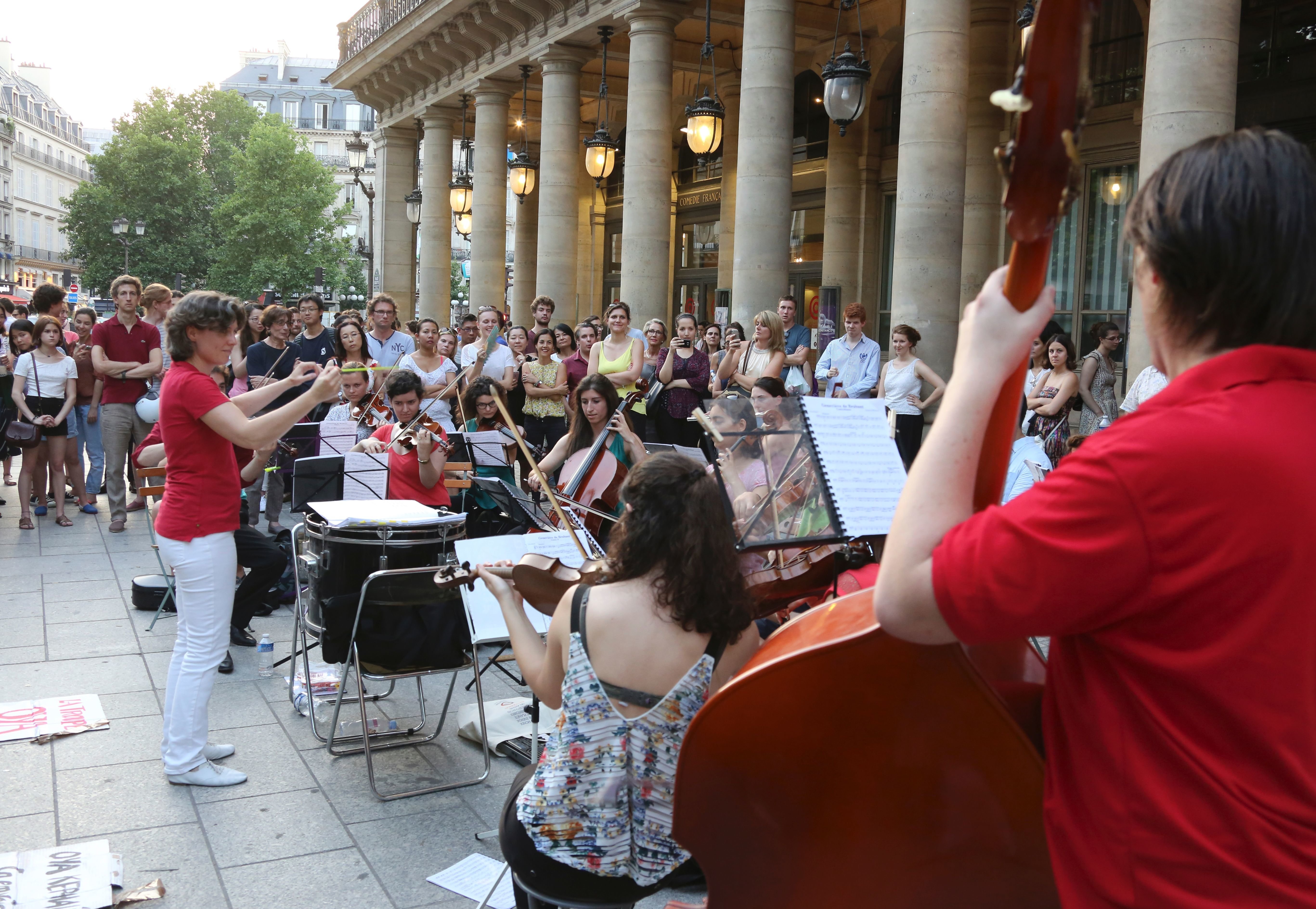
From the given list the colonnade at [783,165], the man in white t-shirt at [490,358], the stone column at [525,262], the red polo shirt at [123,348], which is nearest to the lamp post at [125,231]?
the colonnade at [783,165]

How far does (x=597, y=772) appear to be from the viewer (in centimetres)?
275

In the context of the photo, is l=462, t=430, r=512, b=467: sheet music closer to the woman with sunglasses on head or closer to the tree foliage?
the woman with sunglasses on head

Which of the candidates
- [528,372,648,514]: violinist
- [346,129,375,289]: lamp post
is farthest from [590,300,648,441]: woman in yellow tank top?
[346,129,375,289]: lamp post

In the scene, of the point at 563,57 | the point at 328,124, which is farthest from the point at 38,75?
the point at 563,57

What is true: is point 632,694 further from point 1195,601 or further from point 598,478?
point 598,478

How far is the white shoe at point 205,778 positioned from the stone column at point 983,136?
1153 cm

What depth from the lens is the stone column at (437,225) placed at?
80.3 ft

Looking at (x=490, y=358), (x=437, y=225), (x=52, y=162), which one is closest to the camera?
(x=490, y=358)

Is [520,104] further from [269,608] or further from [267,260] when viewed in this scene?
[267,260]

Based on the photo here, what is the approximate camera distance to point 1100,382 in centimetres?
1115

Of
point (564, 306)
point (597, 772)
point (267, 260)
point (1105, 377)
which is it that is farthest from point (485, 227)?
point (267, 260)

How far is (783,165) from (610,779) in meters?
11.2

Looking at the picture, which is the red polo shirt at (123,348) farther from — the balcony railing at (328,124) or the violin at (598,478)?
the balcony railing at (328,124)

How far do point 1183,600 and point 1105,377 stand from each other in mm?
10805
